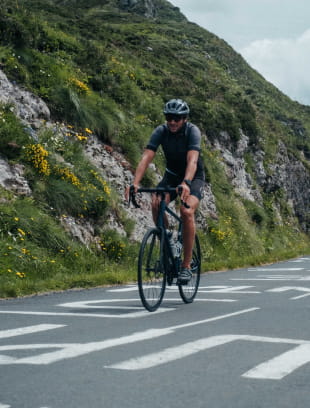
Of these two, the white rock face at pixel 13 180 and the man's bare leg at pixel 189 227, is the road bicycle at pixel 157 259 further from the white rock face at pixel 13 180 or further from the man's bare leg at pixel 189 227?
the white rock face at pixel 13 180

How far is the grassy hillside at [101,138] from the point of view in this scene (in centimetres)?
1238

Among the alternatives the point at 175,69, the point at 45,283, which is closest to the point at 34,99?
the point at 45,283

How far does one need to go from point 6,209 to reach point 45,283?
2.27 m

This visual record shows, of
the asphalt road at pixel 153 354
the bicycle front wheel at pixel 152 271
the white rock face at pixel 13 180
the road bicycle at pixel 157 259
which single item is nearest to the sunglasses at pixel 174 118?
the road bicycle at pixel 157 259

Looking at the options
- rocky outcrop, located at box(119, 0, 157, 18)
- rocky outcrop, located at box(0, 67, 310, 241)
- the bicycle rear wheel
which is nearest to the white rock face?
rocky outcrop, located at box(0, 67, 310, 241)

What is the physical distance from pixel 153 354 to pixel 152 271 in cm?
284

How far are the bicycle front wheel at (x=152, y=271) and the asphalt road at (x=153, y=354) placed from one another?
0.18 metres

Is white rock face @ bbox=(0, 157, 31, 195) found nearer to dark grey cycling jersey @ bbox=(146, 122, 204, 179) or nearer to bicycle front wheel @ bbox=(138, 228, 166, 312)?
dark grey cycling jersey @ bbox=(146, 122, 204, 179)

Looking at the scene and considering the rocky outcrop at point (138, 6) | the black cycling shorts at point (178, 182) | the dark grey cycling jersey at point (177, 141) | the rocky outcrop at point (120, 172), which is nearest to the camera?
the dark grey cycling jersey at point (177, 141)

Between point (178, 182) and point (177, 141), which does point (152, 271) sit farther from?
point (177, 141)

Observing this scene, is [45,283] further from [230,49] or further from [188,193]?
[230,49]

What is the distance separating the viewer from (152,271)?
26.5 feet

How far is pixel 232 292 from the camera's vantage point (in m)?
10.9

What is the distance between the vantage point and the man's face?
8250 millimetres
